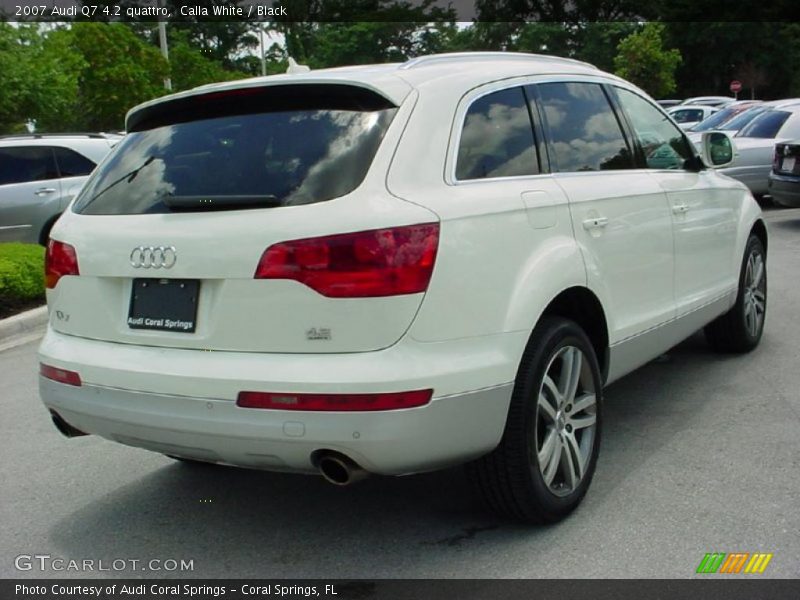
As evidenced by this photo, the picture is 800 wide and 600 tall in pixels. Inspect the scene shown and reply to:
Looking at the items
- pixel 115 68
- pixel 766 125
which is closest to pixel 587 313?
pixel 766 125

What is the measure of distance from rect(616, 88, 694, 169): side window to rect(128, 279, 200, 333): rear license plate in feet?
8.56

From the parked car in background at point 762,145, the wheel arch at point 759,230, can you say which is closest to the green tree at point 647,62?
the parked car in background at point 762,145

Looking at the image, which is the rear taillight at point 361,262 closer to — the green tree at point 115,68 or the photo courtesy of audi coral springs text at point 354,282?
the photo courtesy of audi coral springs text at point 354,282

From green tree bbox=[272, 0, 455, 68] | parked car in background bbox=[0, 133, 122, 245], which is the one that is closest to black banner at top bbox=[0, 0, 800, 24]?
green tree bbox=[272, 0, 455, 68]

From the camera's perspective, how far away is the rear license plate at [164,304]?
3.42 metres

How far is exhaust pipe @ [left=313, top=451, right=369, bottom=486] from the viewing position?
10.6ft

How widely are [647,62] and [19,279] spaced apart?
4591 cm

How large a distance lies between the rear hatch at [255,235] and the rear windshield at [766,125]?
13.4 m

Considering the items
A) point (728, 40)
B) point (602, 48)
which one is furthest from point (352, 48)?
point (728, 40)

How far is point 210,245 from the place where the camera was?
3.35 meters

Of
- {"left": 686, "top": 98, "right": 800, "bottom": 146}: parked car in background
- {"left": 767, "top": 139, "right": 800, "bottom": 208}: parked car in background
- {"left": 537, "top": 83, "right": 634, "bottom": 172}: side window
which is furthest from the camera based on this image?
{"left": 686, "top": 98, "right": 800, "bottom": 146}: parked car in background

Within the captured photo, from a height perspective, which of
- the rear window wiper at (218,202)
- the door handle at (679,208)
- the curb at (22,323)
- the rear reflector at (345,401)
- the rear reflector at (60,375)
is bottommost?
the curb at (22,323)

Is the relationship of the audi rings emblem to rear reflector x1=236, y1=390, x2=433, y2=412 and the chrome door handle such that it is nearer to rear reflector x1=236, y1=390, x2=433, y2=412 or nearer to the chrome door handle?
rear reflector x1=236, y1=390, x2=433, y2=412

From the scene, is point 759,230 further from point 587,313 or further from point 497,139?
point 497,139
